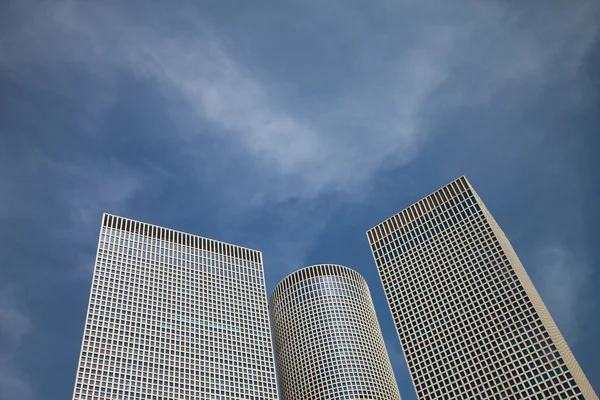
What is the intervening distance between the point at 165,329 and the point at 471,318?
90996 mm

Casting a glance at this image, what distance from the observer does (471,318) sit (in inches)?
6683

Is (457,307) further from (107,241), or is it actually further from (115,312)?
(107,241)

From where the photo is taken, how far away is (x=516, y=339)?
159 metres

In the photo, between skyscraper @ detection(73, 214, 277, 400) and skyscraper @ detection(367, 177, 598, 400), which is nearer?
skyscraper @ detection(367, 177, 598, 400)

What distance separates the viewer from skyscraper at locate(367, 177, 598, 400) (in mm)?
153250

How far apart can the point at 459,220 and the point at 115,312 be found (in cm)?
11348

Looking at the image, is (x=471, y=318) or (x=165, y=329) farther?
(x=165, y=329)

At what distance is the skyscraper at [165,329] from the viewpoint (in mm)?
154375

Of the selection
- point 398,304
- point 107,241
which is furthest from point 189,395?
point 398,304

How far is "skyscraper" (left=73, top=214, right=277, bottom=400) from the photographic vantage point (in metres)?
154

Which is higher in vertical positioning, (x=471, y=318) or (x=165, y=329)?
(x=165, y=329)

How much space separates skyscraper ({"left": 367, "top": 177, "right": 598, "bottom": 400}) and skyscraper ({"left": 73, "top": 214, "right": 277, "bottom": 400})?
155 feet

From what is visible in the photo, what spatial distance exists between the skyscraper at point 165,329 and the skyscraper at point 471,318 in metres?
47.3

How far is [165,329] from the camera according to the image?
170 m
